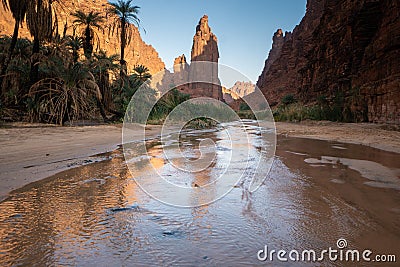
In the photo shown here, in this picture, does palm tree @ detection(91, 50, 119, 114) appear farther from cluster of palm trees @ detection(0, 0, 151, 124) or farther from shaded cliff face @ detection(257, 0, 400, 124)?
shaded cliff face @ detection(257, 0, 400, 124)

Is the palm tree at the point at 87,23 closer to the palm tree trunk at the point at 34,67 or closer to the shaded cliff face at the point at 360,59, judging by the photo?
the palm tree trunk at the point at 34,67

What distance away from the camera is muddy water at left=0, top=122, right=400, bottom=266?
1670 mm

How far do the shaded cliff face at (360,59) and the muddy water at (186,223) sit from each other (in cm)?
1310

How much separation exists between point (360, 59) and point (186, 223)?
84.3 ft

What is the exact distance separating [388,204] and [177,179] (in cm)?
256

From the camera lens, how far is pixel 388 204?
2.65 m

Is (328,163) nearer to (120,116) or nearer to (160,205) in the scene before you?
(160,205)

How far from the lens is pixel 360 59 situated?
22.5m

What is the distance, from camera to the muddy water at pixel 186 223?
167cm

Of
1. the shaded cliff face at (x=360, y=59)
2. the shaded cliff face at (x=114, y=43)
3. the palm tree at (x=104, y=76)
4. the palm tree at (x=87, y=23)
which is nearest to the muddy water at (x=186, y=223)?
the shaded cliff face at (x=360, y=59)

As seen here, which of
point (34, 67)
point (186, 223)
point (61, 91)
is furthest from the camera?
point (34, 67)

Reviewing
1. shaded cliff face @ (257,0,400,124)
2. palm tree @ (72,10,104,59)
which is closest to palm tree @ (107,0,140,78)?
palm tree @ (72,10,104,59)

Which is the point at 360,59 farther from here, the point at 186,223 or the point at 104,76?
the point at 186,223

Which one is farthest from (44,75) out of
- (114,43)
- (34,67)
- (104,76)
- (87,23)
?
(114,43)
